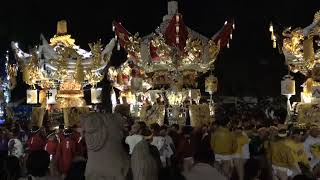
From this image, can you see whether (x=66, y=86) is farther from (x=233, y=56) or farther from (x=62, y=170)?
(x=233, y=56)

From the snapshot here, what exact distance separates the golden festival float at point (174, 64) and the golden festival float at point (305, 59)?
3096 millimetres

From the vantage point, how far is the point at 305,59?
22.6 metres

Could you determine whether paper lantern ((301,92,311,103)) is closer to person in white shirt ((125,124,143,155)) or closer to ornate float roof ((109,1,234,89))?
ornate float roof ((109,1,234,89))

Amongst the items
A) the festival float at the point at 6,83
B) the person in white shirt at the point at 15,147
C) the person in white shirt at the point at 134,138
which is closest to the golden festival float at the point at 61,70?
the festival float at the point at 6,83

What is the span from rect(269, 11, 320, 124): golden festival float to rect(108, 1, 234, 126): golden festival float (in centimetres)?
310

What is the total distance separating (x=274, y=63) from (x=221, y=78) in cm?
408

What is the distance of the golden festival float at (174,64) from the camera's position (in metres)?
23.5

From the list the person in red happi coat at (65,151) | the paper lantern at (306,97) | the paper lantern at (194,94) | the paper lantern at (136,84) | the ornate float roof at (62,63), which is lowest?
the person in red happi coat at (65,151)

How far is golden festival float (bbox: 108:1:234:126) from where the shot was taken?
2348cm

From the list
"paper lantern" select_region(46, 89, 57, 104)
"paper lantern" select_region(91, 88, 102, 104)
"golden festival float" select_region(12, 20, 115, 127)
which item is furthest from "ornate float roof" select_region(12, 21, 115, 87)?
"paper lantern" select_region(46, 89, 57, 104)

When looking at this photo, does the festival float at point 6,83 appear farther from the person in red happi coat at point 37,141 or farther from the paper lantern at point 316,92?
the person in red happi coat at point 37,141

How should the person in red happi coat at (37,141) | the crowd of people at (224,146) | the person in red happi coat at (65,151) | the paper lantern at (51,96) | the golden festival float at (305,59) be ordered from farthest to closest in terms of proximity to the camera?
1. the paper lantern at (51,96)
2. the golden festival float at (305,59)
3. the person in red happi coat at (37,141)
4. the person in red happi coat at (65,151)
5. the crowd of people at (224,146)

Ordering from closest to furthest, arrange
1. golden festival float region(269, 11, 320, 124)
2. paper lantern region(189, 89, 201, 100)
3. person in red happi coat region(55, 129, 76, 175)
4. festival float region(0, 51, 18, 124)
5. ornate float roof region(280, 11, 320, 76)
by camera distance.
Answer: person in red happi coat region(55, 129, 76, 175) → golden festival float region(269, 11, 320, 124) → ornate float roof region(280, 11, 320, 76) → paper lantern region(189, 89, 201, 100) → festival float region(0, 51, 18, 124)

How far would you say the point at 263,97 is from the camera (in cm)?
3997
